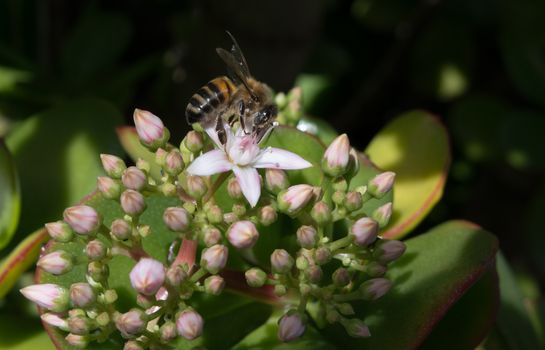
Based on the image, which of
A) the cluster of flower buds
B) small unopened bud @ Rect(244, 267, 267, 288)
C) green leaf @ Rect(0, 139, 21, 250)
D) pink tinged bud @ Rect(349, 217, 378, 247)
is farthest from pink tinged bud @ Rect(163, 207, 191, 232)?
green leaf @ Rect(0, 139, 21, 250)

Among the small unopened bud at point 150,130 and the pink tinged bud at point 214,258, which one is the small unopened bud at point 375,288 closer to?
the pink tinged bud at point 214,258

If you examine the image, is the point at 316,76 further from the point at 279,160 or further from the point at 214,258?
the point at 214,258

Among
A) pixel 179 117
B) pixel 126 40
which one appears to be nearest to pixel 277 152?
pixel 179 117

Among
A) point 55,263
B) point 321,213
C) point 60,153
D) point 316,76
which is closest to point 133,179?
point 55,263

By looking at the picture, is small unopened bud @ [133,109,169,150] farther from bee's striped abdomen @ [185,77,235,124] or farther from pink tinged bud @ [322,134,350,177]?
pink tinged bud @ [322,134,350,177]

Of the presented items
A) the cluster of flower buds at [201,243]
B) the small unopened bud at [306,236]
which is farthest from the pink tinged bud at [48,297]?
the small unopened bud at [306,236]
